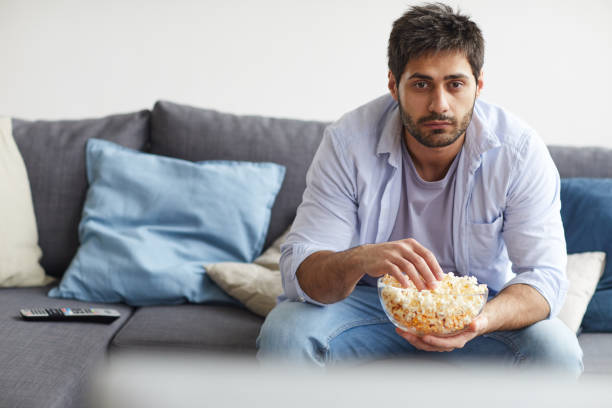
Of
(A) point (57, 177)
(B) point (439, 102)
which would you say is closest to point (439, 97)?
(B) point (439, 102)

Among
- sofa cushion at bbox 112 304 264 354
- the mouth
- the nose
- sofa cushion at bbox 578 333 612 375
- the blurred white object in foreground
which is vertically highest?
the blurred white object in foreground

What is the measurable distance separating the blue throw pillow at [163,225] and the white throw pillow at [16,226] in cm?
15

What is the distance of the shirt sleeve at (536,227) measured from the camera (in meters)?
1.38

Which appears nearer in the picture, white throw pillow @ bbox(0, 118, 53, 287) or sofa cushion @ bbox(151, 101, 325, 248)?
white throw pillow @ bbox(0, 118, 53, 287)

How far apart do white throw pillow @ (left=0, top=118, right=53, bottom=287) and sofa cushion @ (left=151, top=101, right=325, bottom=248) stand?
438 mm

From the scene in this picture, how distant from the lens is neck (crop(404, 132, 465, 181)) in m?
1.57

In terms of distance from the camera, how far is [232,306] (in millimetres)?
1821

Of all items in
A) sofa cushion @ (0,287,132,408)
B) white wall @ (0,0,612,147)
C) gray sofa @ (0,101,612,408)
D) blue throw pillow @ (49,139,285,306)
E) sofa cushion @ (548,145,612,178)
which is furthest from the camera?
white wall @ (0,0,612,147)

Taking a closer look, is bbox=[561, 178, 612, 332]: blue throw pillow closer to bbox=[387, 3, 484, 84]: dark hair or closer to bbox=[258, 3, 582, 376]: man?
bbox=[258, 3, 582, 376]: man

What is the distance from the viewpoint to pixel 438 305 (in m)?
1.07

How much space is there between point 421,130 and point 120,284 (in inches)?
38.8

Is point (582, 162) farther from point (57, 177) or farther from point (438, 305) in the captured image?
point (57, 177)

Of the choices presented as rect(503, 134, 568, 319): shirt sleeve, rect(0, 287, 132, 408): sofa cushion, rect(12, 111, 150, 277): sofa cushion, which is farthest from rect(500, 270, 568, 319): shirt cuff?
rect(12, 111, 150, 277): sofa cushion

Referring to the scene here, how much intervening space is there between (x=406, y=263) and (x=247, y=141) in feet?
3.44
